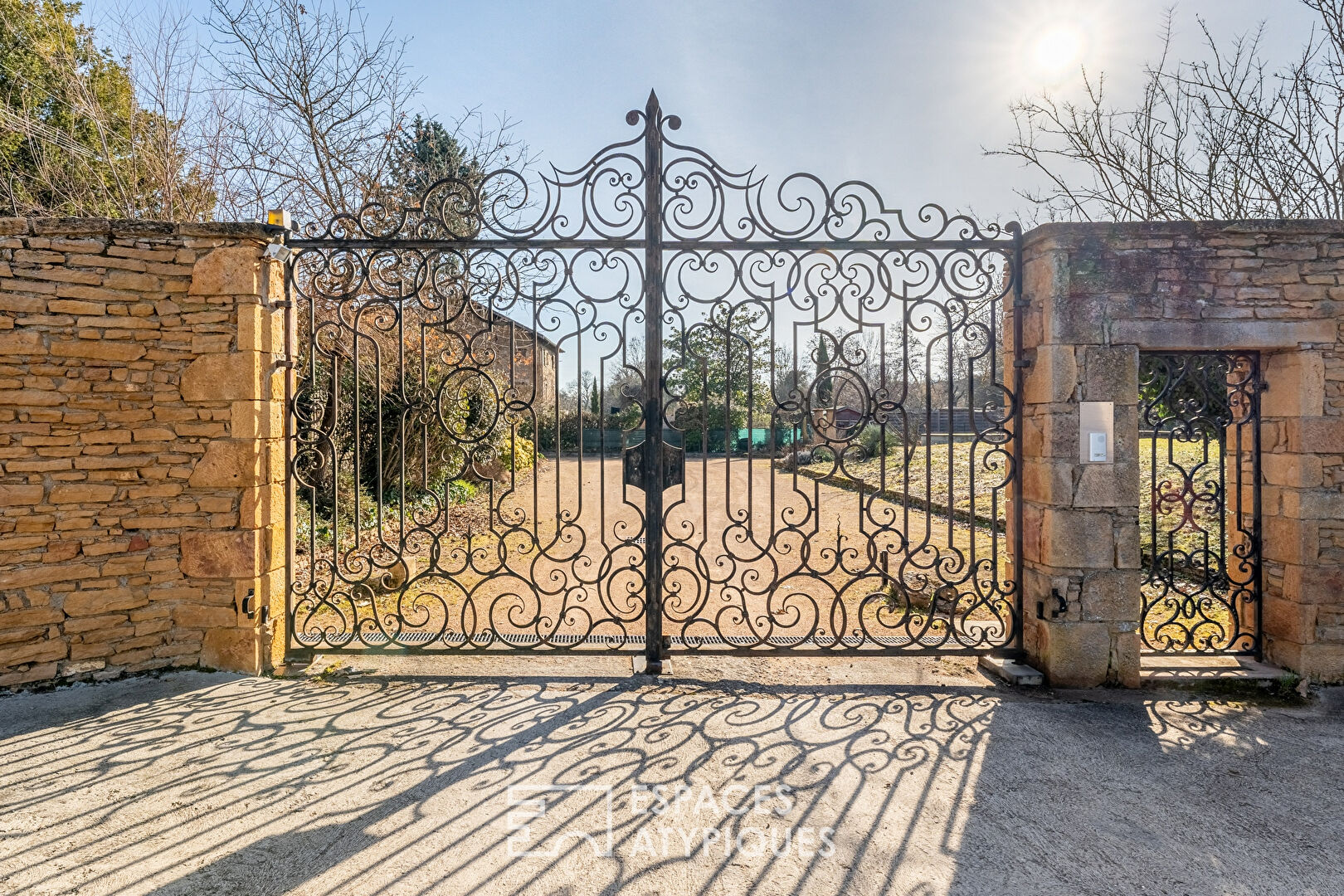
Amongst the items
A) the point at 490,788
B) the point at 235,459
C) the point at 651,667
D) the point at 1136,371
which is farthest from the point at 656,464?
the point at 1136,371

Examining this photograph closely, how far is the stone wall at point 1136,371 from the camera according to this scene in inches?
148

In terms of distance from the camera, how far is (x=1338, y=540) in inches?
149

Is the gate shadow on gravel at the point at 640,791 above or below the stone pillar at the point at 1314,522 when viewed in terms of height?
below

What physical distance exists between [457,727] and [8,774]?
6.62 ft

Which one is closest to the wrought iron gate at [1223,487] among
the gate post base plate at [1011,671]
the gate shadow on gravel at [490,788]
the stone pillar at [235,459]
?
the gate post base plate at [1011,671]

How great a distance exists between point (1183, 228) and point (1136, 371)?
3.15ft

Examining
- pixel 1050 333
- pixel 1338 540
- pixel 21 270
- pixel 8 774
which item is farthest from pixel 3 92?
pixel 1338 540

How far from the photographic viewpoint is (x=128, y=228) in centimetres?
368

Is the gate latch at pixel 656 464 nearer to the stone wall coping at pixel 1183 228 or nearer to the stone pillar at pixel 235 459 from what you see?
the stone pillar at pixel 235 459

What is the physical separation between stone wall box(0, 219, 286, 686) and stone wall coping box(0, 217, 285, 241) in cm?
1

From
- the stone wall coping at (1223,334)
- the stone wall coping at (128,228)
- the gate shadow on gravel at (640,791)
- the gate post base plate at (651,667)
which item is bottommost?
the gate shadow on gravel at (640,791)

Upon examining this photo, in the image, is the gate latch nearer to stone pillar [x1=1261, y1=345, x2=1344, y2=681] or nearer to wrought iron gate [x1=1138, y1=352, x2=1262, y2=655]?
wrought iron gate [x1=1138, y1=352, x2=1262, y2=655]

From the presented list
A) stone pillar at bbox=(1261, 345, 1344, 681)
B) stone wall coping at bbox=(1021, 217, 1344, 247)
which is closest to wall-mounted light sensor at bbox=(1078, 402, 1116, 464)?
stone wall coping at bbox=(1021, 217, 1344, 247)

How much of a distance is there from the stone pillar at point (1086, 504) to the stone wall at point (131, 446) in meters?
5.14
